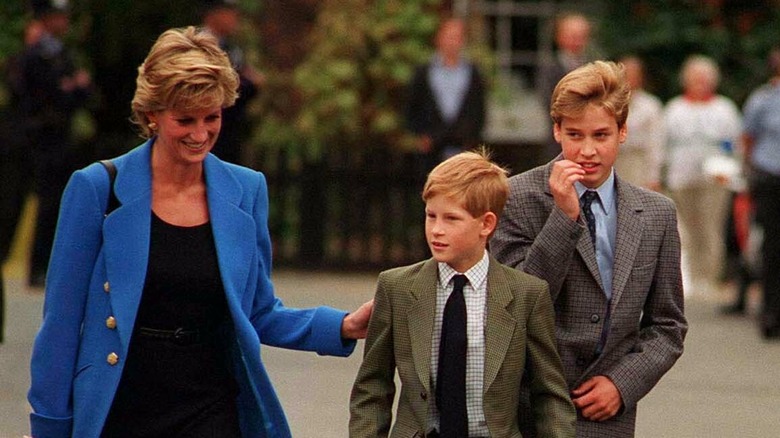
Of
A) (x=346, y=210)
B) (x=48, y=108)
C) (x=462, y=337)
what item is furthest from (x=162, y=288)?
(x=346, y=210)

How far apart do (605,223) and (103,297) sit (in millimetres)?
1319

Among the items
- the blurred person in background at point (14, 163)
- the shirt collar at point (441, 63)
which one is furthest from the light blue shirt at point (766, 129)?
the blurred person in background at point (14, 163)

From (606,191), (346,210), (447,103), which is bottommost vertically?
(346,210)

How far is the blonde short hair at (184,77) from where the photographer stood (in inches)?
169

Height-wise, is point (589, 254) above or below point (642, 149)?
above

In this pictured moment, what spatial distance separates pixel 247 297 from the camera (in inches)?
179

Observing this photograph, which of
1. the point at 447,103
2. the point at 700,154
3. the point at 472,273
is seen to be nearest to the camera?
the point at 472,273

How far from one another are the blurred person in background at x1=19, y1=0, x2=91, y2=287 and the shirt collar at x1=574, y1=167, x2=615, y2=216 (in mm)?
8485

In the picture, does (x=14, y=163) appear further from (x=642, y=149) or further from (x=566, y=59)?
(x=642, y=149)

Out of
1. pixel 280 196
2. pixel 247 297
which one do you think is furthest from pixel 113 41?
pixel 247 297

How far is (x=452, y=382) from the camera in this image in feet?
13.7

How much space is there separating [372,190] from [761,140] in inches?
163

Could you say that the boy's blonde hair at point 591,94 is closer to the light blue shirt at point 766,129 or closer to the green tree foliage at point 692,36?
the light blue shirt at point 766,129

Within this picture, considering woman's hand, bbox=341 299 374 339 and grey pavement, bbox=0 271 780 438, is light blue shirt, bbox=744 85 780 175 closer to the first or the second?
grey pavement, bbox=0 271 780 438
